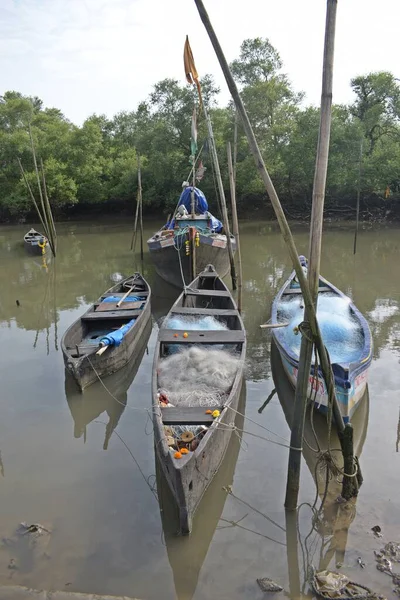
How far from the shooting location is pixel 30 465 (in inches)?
217

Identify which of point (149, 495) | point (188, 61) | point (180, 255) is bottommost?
point (149, 495)

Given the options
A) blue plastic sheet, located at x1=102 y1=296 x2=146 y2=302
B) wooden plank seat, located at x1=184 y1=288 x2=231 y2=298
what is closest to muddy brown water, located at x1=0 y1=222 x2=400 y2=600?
wooden plank seat, located at x1=184 y1=288 x2=231 y2=298

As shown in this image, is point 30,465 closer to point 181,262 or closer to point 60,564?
point 60,564

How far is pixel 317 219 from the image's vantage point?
3.98 m

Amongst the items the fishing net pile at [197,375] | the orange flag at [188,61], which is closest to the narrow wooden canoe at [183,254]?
the fishing net pile at [197,375]

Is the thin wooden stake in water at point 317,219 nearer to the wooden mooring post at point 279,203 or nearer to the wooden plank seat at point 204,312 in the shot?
the wooden mooring post at point 279,203

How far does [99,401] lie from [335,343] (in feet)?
11.7

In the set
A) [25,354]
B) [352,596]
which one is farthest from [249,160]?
[352,596]

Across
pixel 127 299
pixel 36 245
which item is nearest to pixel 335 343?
pixel 127 299

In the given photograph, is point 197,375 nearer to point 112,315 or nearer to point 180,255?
point 112,315

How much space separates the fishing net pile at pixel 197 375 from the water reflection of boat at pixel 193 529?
29.4 inches

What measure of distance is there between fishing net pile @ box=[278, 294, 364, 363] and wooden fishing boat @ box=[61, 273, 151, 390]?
264 centimetres

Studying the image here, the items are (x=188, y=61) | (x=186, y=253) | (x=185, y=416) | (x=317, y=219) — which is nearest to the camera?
(x=317, y=219)

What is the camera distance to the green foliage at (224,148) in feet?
81.6
